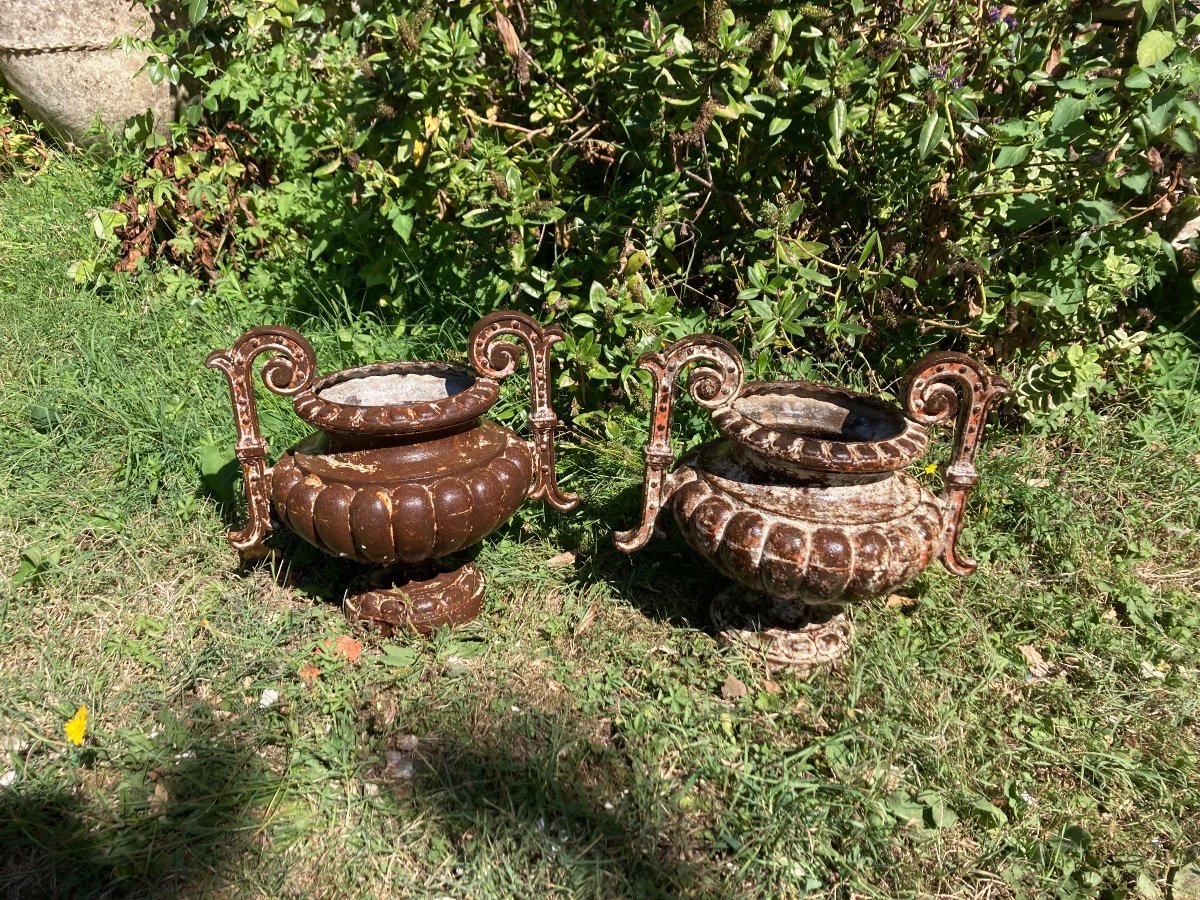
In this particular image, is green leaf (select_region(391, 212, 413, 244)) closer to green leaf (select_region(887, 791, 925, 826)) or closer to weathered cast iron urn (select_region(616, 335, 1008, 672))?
weathered cast iron urn (select_region(616, 335, 1008, 672))

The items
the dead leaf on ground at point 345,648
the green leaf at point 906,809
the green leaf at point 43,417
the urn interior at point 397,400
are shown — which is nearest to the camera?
the green leaf at point 906,809

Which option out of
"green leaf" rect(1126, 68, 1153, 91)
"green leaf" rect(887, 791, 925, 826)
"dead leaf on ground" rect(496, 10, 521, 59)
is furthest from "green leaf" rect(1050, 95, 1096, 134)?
"green leaf" rect(887, 791, 925, 826)

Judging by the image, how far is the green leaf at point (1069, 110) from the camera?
7.21 feet

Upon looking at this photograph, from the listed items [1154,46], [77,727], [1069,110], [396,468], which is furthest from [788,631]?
[77,727]

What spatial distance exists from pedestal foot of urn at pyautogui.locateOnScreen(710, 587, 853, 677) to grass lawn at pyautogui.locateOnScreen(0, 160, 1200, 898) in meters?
0.06

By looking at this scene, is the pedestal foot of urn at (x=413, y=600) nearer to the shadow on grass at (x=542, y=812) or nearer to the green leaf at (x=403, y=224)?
the shadow on grass at (x=542, y=812)

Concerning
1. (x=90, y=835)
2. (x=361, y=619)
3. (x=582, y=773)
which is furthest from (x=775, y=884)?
(x=90, y=835)

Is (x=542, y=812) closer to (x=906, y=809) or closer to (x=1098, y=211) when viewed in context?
(x=906, y=809)

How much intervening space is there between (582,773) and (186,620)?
135cm

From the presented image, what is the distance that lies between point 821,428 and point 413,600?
4.39 feet

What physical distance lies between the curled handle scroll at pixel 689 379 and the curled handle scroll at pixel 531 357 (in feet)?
1.19

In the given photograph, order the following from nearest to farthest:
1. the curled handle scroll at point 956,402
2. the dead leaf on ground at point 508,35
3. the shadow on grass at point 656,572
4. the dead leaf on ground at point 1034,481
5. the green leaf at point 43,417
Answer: the curled handle scroll at point 956,402 → the shadow on grass at point 656,572 → the dead leaf on ground at point 508,35 → the dead leaf on ground at point 1034,481 → the green leaf at point 43,417

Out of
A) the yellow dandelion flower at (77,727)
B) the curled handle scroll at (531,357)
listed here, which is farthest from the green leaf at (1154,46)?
the yellow dandelion flower at (77,727)

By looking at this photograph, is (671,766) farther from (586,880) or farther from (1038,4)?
(1038,4)
